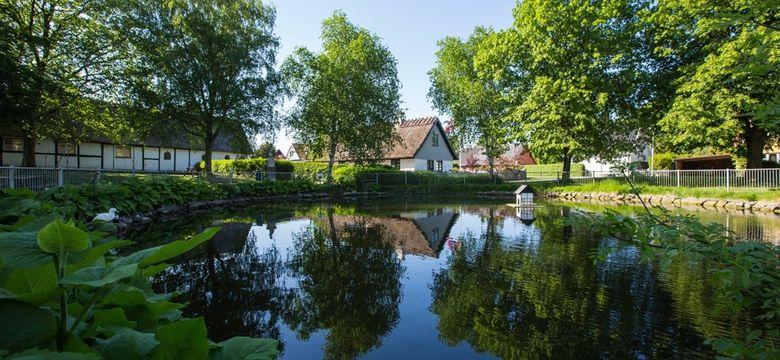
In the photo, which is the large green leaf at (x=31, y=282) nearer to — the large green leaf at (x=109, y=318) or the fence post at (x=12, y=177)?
the large green leaf at (x=109, y=318)

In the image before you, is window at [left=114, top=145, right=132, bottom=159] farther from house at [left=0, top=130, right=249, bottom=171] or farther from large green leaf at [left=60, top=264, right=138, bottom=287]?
large green leaf at [left=60, top=264, right=138, bottom=287]

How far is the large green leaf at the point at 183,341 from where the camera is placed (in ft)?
2.72

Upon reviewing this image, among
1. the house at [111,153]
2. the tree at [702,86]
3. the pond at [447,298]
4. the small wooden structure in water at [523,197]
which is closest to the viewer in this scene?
the pond at [447,298]

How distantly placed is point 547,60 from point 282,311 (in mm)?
25797

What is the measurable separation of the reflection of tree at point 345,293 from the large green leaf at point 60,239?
3357 millimetres

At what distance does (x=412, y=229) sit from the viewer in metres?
11.3

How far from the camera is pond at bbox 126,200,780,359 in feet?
12.6

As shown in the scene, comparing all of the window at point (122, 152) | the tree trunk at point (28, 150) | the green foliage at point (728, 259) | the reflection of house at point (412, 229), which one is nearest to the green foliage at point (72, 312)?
the green foliage at point (728, 259)

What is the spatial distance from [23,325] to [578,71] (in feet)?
93.6

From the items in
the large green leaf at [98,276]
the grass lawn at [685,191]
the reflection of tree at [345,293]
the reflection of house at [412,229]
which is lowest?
the reflection of tree at [345,293]

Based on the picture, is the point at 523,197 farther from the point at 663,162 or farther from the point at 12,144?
the point at 12,144

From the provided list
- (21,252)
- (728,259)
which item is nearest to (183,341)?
(21,252)

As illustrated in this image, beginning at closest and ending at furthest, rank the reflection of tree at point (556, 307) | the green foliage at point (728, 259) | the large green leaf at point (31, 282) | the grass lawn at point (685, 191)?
the large green leaf at point (31, 282)
the green foliage at point (728, 259)
the reflection of tree at point (556, 307)
the grass lawn at point (685, 191)

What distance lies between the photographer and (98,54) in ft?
63.9
